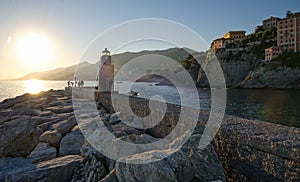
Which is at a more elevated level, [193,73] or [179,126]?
[193,73]

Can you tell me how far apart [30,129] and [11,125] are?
18.8 inches

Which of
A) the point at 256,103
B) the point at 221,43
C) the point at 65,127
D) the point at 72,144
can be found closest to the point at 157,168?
the point at 72,144

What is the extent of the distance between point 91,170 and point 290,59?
8677 cm

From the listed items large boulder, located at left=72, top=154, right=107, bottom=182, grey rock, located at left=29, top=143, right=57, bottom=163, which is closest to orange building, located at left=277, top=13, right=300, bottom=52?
grey rock, located at left=29, top=143, right=57, bottom=163

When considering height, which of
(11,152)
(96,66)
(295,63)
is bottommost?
(11,152)

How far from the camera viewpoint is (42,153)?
5.25 meters

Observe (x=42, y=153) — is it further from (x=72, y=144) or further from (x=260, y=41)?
(x=260, y=41)

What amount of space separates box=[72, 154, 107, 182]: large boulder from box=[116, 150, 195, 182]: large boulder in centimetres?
81

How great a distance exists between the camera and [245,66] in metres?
84.5

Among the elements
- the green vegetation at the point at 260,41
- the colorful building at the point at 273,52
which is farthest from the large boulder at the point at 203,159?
the green vegetation at the point at 260,41

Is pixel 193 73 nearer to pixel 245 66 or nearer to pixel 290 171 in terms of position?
pixel 245 66

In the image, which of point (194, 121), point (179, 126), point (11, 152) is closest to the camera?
point (194, 121)

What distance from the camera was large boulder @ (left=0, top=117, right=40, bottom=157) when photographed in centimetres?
517

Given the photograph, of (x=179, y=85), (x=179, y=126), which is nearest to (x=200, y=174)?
(x=179, y=126)
